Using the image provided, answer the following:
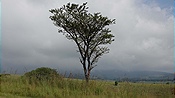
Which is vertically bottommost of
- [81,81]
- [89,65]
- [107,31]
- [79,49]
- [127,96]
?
[127,96]

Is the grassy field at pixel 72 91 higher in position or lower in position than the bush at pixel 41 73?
lower

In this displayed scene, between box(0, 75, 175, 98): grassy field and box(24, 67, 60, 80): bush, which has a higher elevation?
box(24, 67, 60, 80): bush

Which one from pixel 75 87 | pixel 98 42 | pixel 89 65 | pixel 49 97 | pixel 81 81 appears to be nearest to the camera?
pixel 49 97

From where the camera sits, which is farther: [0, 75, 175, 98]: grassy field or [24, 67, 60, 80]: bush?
[24, 67, 60, 80]: bush

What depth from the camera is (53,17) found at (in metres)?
29.0

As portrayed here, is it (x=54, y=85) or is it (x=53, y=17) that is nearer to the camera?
(x=54, y=85)

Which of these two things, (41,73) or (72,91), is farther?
(41,73)

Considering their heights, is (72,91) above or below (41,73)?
below

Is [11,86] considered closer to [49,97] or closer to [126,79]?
[49,97]

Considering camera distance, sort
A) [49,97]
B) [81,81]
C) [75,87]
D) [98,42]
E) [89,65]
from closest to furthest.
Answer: [49,97] → [75,87] → [81,81] → [89,65] → [98,42]

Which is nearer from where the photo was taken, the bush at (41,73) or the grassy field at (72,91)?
the grassy field at (72,91)

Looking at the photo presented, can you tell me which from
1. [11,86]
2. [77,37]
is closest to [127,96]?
[11,86]

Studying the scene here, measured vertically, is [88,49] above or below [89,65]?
above

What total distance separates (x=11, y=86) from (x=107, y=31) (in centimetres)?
1629
